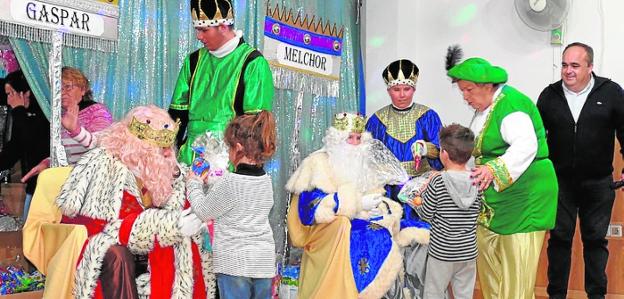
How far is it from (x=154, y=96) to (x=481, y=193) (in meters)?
2.05

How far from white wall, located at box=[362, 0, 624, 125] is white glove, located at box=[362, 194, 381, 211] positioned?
7.90 feet

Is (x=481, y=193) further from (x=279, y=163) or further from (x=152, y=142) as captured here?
(x=279, y=163)

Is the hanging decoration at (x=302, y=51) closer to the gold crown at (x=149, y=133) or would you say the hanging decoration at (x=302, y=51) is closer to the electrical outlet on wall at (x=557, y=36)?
the electrical outlet on wall at (x=557, y=36)

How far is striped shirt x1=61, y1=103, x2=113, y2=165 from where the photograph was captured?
407 centimetres

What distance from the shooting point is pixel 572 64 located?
437 centimetres

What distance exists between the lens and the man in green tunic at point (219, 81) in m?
3.76

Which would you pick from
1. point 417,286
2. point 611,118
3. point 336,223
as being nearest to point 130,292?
point 336,223

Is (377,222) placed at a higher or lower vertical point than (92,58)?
lower

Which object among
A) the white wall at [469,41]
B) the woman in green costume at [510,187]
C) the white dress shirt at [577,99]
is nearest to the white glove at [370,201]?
the woman in green costume at [510,187]

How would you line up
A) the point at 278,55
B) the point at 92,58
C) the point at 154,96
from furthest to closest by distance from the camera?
1. the point at 278,55
2. the point at 154,96
3. the point at 92,58

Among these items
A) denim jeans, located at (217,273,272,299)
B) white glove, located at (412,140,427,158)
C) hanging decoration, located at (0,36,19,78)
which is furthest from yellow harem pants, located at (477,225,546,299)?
hanging decoration, located at (0,36,19,78)

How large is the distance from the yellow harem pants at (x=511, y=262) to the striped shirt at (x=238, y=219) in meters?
1.38

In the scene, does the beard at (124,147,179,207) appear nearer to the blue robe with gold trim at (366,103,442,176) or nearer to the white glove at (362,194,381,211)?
the white glove at (362,194,381,211)

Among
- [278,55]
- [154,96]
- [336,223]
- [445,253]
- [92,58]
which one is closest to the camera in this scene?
[445,253]
